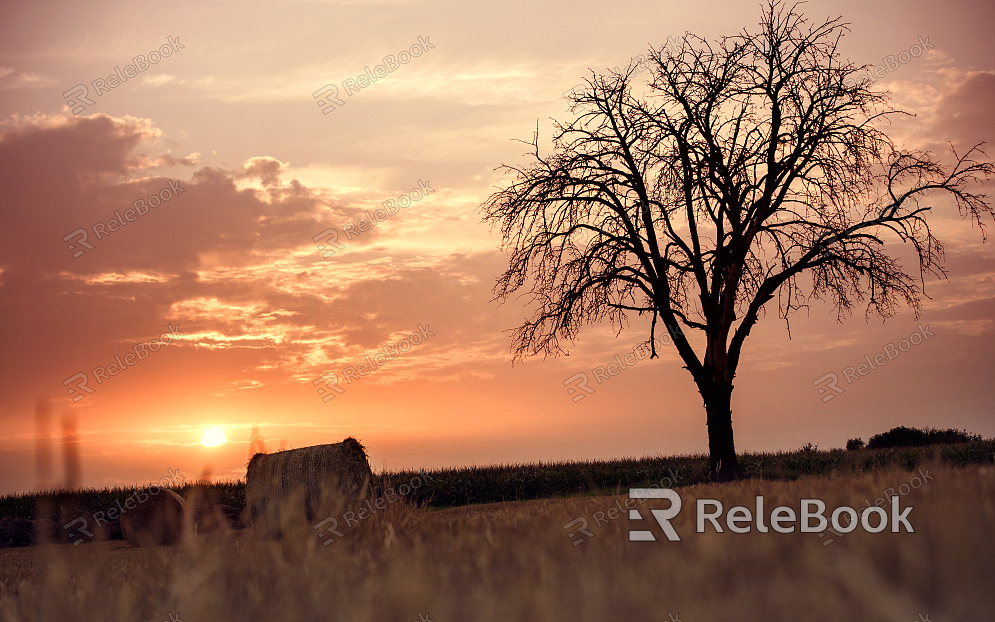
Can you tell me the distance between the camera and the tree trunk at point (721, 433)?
18.0 metres

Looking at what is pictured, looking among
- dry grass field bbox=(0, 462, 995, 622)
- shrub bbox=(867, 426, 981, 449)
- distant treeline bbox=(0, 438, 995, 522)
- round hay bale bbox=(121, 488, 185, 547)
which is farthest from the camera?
shrub bbox=(867, 426, 981, 449)

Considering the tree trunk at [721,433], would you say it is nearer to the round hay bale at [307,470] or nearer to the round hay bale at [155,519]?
the round hay bale at [307,470]

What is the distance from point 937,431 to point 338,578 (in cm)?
3904

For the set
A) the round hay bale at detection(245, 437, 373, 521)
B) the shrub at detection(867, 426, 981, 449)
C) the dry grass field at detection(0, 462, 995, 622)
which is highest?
the dry grass field at detection(0, 462, 995, 622)

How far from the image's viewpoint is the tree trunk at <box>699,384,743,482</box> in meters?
18.0

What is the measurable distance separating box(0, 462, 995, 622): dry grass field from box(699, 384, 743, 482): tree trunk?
575 inches

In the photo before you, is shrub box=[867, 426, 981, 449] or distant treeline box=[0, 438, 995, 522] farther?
shrub box=[867, 426, 981, 449]

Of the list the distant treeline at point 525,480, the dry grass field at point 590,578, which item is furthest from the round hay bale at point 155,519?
the dry grass field at point 590,578

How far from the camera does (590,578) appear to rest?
2.20m

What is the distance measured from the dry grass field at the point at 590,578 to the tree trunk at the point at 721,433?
14616mm

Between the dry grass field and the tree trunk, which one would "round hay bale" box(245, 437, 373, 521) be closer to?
the tree trunk

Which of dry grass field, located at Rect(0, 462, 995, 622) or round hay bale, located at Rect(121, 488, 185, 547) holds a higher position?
dry grass field, located at Rect(0, 462, 995, 622)

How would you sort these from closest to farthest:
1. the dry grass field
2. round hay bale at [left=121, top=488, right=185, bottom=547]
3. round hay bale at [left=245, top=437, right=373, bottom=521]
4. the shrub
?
the dry grass field → round hay bale at [left=245, top=437, right=373, bottom=521] → round hay bale at [left=121, top=488, right=185, bottom=547] → the shrub

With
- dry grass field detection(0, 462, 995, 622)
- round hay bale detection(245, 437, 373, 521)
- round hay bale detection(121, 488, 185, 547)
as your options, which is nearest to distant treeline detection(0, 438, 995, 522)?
round hay bale detection(121, 488, 185, 547)
